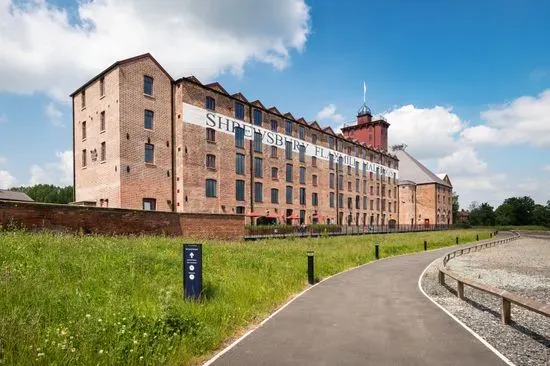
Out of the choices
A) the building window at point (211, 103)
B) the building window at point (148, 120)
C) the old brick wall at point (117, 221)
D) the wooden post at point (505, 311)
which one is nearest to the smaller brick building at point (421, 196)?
the building window at point (211, 103)

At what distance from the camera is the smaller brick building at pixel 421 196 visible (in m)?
77.1

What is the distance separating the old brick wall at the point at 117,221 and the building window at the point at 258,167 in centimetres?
1608

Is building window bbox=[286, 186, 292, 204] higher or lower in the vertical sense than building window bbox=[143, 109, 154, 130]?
lower

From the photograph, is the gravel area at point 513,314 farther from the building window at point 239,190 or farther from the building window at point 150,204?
the building window at point 239,190

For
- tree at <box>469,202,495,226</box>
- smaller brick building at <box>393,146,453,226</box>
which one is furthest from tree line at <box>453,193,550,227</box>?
smaller brick building at <box>393,146,453,226</box>

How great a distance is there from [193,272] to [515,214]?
118 m

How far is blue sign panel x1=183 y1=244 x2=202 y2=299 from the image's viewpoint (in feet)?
27.8

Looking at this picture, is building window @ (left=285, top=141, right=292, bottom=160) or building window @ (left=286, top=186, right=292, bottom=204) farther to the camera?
building window @ (left=285, top=141, right=292, bottom=160)

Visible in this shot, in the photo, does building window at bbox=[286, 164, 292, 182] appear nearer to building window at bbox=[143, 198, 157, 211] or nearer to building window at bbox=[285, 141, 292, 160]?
building window at bbox=[285, 141, 292, 160]

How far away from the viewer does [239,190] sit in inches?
1603

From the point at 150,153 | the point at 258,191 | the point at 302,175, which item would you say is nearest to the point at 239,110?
the point at 258,191

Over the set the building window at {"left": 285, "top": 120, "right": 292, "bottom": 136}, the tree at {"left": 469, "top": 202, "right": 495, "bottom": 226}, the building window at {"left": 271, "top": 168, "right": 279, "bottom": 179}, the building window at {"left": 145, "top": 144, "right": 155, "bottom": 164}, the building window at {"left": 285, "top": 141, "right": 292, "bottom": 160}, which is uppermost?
the building window at {"left": 285, "top": 120, "right": 292, "bottom": 136}

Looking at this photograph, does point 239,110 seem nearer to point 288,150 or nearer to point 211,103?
point 211,103

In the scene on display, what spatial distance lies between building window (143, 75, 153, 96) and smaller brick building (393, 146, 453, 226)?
5555 centimetres
